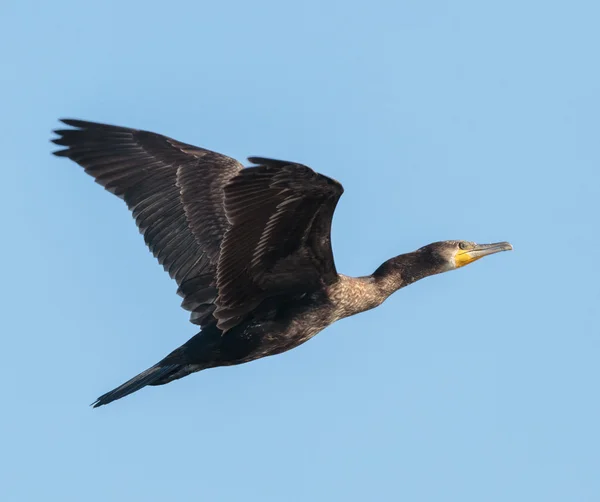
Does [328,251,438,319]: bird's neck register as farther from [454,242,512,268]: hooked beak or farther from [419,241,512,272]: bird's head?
[454,242,512,268]: hooked beak

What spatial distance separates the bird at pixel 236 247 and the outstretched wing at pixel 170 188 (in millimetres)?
11

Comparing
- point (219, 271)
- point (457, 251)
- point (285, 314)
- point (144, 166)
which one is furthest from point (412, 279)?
point (144, 166)

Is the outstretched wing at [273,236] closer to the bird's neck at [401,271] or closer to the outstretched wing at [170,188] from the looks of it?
the bird's neck at [401,271]

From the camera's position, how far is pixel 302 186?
370 inches

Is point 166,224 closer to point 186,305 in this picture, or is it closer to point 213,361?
point 186,305

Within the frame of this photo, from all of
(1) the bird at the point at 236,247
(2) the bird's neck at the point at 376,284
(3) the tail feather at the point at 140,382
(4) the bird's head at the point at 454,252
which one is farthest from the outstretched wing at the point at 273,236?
(4) the bird's head at the point at 454,252

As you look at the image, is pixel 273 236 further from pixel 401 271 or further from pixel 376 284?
pixel 401 271

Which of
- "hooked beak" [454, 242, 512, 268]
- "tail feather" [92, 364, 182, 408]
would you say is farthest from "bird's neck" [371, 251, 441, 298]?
"tail feather" [92, 364, 182, 408]

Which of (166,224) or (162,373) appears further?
(166,224)

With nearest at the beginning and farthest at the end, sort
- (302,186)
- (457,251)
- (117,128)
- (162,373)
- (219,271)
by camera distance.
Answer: (302,186) < (219,271) < (162,373) < (457,251) < (117,128)

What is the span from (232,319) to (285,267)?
2.75 ft

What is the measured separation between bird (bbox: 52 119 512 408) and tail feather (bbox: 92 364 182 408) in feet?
0.04

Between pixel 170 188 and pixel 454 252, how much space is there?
10.4 ft

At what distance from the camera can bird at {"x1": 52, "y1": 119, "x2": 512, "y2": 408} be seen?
966cm
